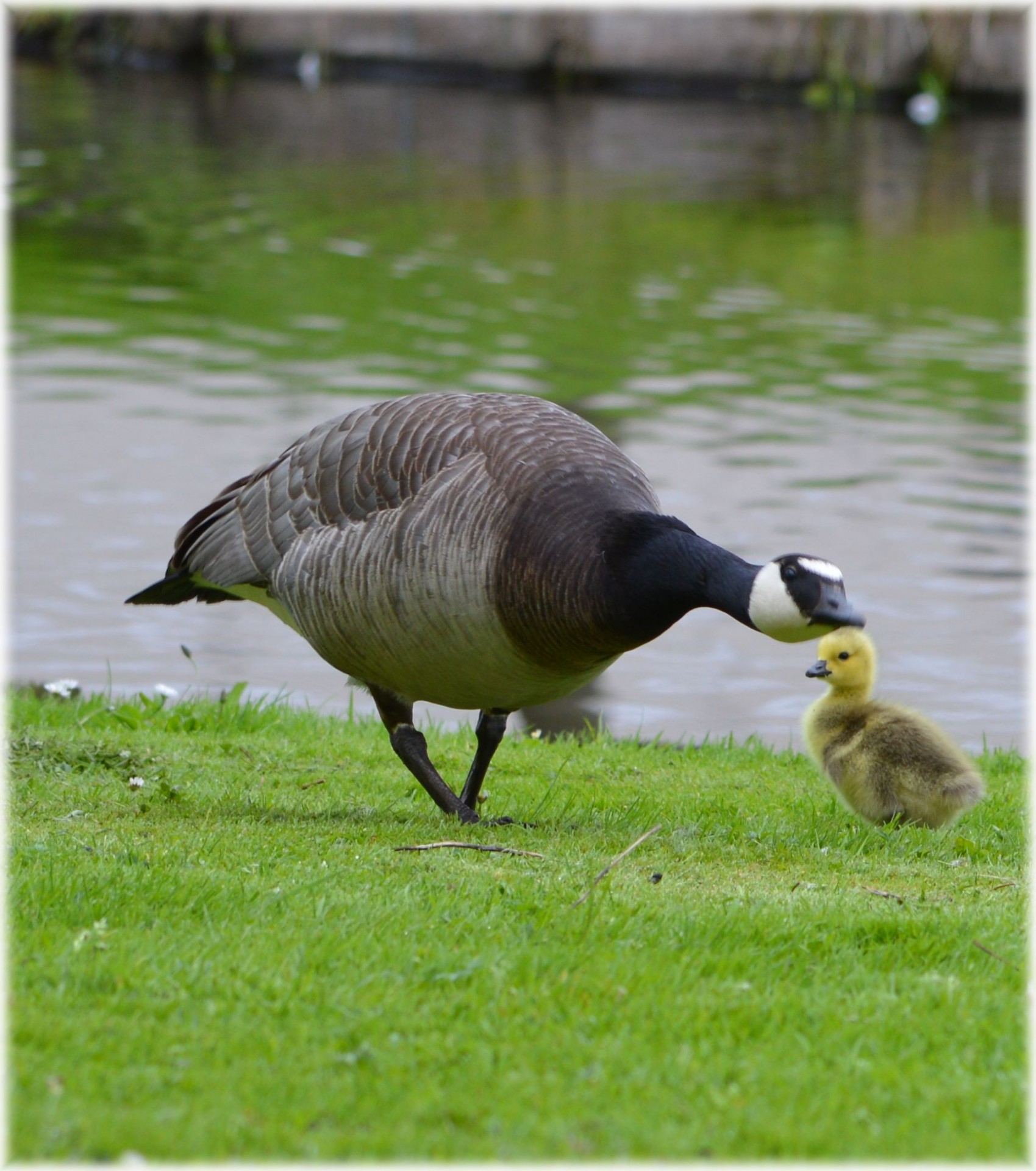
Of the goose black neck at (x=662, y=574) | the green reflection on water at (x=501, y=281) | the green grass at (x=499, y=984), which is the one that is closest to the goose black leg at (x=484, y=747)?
the green grass at (x=499, y=984)

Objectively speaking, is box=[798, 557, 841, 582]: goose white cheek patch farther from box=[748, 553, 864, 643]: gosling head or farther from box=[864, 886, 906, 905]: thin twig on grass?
box=[864, 886, 906, 905]: thin twig on grass

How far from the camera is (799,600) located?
4840mm

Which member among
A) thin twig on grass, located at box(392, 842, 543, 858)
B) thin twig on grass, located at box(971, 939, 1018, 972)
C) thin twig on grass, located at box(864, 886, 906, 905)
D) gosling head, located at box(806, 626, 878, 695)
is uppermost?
gosling head, located at box(806, 626, 878, 695)

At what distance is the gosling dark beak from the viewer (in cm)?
479

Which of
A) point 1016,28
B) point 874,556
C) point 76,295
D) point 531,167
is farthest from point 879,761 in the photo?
point 1016,28

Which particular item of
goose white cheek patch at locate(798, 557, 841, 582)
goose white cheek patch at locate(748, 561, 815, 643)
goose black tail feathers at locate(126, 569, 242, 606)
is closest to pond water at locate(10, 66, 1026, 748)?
goose black tail feathers at locate(126, 569, 242, 606)

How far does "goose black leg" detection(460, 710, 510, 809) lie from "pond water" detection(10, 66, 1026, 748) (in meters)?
2.22

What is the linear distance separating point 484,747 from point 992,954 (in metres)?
2.32

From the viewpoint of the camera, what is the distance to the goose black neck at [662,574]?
513cm

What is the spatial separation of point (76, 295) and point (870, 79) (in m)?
20.1

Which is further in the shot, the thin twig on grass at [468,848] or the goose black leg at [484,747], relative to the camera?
the goose black leg at [484,747]

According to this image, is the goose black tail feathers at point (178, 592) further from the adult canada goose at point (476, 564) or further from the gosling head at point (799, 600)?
the gosling head at point (799, 600)

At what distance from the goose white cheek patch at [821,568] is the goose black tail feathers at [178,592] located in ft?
9.22

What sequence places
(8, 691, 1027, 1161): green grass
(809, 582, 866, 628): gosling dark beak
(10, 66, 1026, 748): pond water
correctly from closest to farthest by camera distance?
(8, 691, 1027, 1161): green grass
(809, 582, 866, 628): gosling dark beak
(10, 66, 1026, 748): pond water
